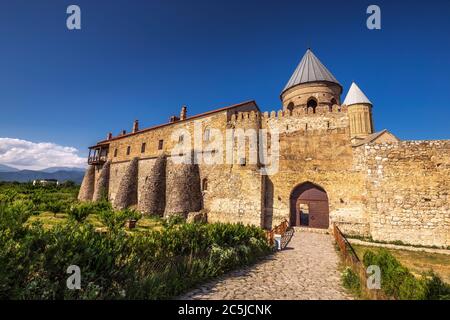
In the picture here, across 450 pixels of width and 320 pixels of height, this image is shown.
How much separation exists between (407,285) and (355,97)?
15.1m

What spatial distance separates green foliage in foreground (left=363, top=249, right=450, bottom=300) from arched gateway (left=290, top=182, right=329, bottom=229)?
9.86 metres

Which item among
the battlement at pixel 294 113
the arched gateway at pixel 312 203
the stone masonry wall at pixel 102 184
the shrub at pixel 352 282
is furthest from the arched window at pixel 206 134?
the stone masonry wall at pixel 102 184

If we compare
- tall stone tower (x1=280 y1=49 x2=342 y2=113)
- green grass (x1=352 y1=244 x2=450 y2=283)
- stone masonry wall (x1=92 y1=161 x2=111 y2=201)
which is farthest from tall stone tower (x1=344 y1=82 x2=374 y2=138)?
stone masonry wall (x1=92 y1=161 x2=111 y2=201)

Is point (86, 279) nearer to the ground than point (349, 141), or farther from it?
nearer to the ground

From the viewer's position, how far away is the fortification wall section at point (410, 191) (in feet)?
38.2

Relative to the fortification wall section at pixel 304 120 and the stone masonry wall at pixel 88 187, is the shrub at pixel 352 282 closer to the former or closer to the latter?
the fortification wall section at pixel 304 120

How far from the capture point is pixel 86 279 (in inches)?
169

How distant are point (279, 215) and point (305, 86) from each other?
11.6 m

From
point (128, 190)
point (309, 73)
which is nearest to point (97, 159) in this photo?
point (128, 190)

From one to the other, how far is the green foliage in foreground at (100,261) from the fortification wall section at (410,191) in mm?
10040

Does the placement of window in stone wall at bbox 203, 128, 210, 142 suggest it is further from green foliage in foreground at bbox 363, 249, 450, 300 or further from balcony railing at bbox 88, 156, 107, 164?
balcony railing at bbox 88, 156, 107, 164
